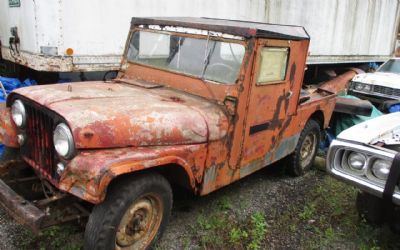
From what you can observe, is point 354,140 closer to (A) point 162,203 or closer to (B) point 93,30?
(A) point 162,203

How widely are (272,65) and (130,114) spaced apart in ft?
5.50

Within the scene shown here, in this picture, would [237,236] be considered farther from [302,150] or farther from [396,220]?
[302,150]

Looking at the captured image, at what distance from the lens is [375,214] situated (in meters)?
3.43

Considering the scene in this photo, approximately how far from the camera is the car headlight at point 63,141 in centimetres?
265

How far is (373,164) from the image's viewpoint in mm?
3066

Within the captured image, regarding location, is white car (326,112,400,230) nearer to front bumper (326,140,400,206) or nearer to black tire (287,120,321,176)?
front bumper (326,140,400,206)

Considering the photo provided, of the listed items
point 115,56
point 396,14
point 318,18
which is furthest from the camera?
point 396,14

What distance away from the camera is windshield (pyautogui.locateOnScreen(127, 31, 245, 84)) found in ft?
11.9

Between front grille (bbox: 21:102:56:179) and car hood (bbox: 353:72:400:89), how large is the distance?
784 cm

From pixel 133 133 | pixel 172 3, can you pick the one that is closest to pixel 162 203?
pixel 133 133

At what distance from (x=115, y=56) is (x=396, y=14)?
37.4ft

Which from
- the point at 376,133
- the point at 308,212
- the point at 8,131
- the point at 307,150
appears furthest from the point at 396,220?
the point at 8,131

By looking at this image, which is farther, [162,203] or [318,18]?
[318,18]

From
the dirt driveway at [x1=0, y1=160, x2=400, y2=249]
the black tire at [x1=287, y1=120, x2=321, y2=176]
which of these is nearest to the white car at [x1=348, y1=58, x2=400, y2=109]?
the black tire at [x1=287, y1=120, x2=321, y2=176]
